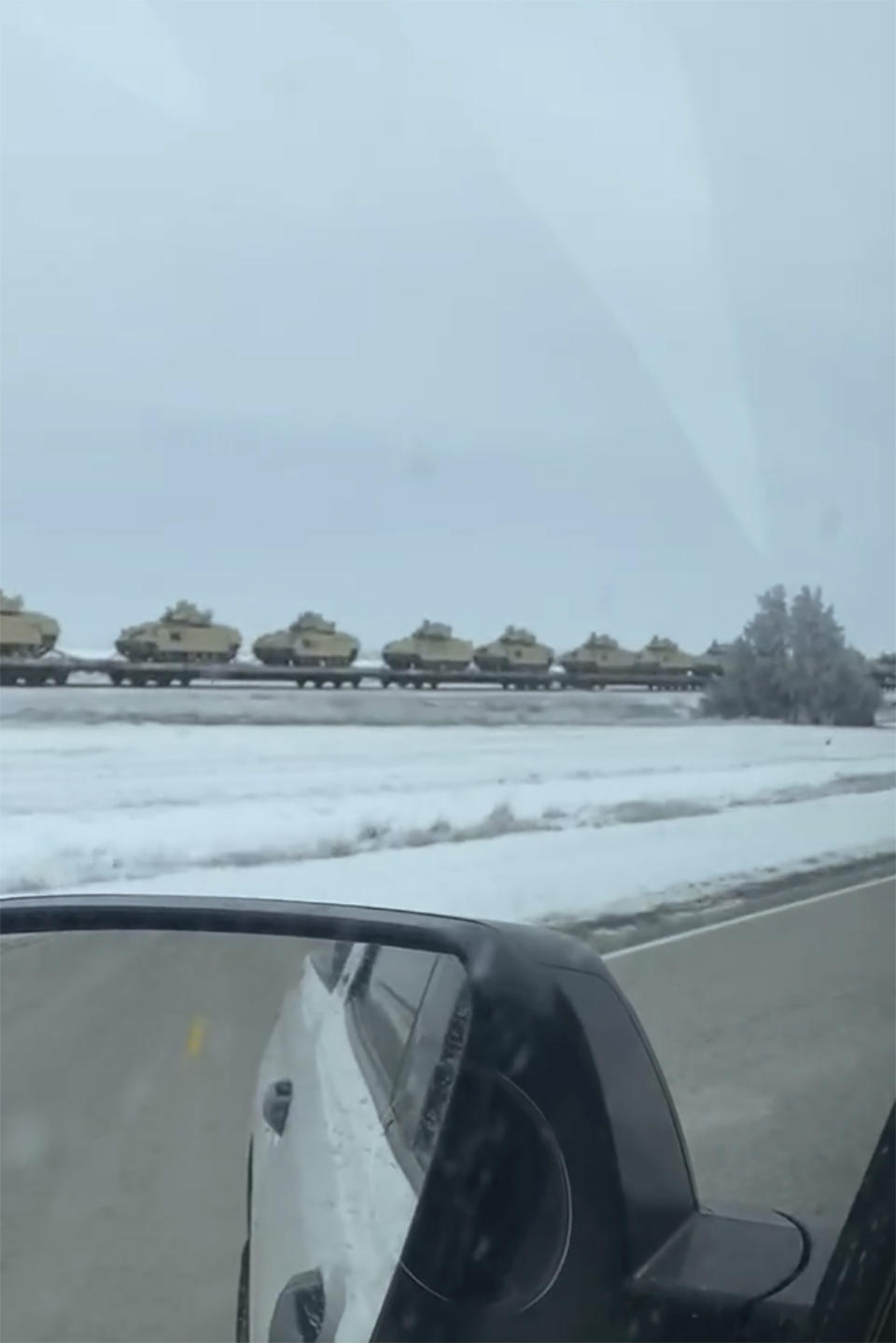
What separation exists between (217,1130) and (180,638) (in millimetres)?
9119

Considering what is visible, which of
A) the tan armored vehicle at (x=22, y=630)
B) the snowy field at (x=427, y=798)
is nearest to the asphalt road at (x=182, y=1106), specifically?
the snowy field at (x=427, y=798)

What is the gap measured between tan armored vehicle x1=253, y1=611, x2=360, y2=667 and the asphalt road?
Result: 272 inches

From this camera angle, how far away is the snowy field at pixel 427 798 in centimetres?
1029

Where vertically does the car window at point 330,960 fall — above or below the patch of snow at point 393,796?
above

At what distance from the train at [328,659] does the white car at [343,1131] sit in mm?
8127

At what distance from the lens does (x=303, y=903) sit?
284 cm

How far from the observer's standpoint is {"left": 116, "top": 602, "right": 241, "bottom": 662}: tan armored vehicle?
12297 millimetres

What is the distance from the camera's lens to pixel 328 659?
13.9 m

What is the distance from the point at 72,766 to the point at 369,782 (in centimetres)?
270

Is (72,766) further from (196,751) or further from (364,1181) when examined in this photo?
(364,1181)

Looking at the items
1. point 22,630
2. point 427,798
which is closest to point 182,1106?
point 22,630

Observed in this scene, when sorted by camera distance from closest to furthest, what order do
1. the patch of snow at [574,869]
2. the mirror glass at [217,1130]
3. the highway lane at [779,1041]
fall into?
the mirror glass at [217,1130] → the highway lane at [779,1041] → the patch of snow at [574,869]

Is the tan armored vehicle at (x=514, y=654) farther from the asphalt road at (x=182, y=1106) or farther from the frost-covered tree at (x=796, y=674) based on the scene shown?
the asphalt road at (x=182, y=1106)

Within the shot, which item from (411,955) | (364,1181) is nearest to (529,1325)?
(364,1181)
